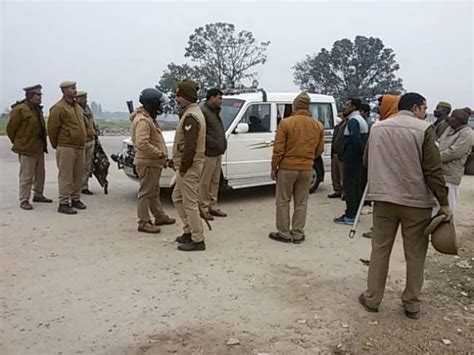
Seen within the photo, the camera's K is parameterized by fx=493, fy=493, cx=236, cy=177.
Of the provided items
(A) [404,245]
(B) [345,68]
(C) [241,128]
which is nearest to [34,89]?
(C) [241,128]

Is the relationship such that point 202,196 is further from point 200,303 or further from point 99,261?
point 200,303

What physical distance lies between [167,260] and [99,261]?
0.74 m

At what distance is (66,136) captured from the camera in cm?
752

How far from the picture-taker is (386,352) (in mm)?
3670

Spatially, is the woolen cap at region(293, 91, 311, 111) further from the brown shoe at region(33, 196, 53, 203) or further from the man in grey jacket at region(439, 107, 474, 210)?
the brown shoe at region(33, 196, 53, 203)

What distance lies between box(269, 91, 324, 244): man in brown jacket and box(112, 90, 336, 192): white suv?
91.3 inches

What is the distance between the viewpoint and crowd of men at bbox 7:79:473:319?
13.7 feet

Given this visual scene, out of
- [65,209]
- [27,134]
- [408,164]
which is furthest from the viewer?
[27,134]

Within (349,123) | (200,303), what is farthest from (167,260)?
(349,123)

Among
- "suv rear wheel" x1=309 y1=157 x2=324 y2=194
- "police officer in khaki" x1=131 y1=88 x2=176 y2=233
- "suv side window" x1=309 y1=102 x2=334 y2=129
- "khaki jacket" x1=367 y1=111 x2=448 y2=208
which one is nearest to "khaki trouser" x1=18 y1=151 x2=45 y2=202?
"police officer in khaki" x1=131 y1=88 x2=176 y2=233

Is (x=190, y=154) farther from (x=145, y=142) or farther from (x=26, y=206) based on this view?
(x=26, y=206)

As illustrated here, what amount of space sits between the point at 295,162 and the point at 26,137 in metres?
4.35

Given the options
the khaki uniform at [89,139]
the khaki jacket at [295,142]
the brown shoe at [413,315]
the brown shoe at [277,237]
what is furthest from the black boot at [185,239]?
the khaki uniform at [89,139]

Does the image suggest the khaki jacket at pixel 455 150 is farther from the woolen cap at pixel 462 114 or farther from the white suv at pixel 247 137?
the white suv at pixel 247 137
